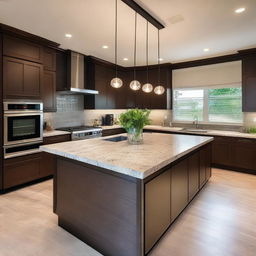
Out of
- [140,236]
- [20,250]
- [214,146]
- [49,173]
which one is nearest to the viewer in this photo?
[140,236]

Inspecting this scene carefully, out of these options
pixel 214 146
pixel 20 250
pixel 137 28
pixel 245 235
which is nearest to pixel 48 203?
pixel 20 250

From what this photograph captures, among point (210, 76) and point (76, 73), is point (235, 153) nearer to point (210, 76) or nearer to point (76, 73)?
point (210, 76)

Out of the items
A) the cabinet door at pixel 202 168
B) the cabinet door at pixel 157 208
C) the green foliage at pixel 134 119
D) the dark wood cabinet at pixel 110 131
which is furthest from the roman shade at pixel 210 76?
the cabinet door at pixel 157 208

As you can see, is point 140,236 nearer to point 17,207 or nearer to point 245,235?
point 245,235

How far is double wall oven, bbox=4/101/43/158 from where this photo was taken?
3.21 m

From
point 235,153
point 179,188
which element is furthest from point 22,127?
point 235,153

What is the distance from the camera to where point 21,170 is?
11.3 ft

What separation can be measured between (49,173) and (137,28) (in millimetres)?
3255

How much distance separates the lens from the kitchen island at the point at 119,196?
1686mm

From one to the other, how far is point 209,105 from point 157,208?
4.24m

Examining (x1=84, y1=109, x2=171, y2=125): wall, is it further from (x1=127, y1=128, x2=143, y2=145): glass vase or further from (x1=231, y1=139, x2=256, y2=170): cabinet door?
(x1=127, y1=128, x2=143, y2=145): glass vase

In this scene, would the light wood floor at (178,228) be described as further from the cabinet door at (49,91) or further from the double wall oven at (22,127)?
the cabinet door at (49,91)

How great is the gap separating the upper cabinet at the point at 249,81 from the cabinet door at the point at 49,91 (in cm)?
434

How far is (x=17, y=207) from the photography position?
2834mm
